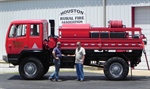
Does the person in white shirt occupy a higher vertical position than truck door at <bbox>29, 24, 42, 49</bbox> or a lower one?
lower

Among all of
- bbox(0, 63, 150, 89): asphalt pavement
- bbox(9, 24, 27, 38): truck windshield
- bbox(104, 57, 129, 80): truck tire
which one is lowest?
bbox(0, 63, 150, 89): asphalt pavement

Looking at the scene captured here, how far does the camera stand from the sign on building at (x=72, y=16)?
1064 inches

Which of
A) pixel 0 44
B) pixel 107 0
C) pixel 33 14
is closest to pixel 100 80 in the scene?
pixel 107 0

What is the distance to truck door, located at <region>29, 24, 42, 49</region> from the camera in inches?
767

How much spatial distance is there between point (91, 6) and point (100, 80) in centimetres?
815

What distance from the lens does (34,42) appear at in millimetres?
19547

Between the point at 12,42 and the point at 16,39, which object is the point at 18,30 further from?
the point at 12,42

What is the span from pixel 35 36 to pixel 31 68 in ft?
4.91

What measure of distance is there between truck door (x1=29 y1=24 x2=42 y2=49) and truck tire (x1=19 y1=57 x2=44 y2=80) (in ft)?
2.02

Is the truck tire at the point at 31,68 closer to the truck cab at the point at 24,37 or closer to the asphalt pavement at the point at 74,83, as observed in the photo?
the asphalt pavement at the point at 74,83

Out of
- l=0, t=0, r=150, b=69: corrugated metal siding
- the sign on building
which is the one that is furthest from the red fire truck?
the sign on building

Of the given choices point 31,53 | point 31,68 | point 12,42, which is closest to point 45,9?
point 12,42

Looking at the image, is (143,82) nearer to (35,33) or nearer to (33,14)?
(35,33)

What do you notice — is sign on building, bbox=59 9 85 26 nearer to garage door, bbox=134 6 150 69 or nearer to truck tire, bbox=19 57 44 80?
garage door, bbox=134 6 150 69
